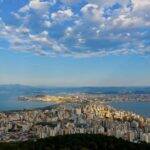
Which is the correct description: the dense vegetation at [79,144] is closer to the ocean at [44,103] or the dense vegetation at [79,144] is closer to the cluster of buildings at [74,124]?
the cluster of buildings at [74,124]

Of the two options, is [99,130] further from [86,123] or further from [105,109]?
[105,109]

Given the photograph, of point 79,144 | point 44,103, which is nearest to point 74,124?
point 79,144

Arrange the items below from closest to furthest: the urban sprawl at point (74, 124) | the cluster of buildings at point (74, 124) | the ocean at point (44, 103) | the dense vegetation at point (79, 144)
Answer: the dense vegetation at point (79, 144) → the urban sprawl at point (74, 124) → the cluster of buildings at point (74, 124) → the ocean at point (44, 103)

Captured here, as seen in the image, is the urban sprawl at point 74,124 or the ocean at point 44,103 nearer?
the urban sprawl at point 74,124

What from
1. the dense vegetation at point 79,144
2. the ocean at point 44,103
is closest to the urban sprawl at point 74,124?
the dense vegetation at point 79,144

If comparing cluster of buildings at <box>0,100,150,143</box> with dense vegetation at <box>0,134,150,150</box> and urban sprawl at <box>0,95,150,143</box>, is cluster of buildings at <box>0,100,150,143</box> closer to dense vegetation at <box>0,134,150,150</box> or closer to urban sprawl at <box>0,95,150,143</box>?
urban sprawl at <box>0,95,150,143</box>

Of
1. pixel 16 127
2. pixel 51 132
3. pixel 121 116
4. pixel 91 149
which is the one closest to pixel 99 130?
pixel 51 132

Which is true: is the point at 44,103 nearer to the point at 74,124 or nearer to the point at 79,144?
the point at 74,124
